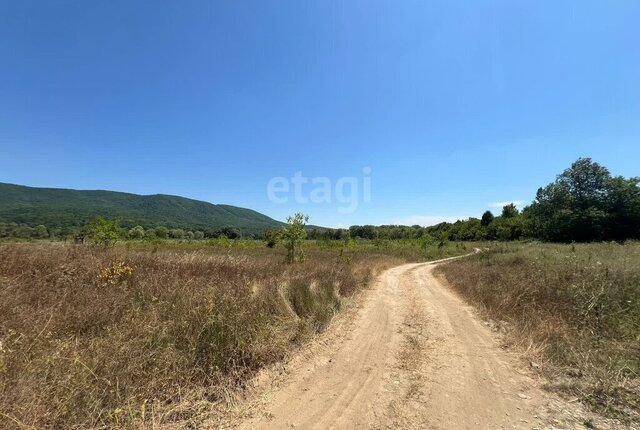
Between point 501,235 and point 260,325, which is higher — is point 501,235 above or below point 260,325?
above

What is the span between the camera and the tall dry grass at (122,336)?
3.04 m

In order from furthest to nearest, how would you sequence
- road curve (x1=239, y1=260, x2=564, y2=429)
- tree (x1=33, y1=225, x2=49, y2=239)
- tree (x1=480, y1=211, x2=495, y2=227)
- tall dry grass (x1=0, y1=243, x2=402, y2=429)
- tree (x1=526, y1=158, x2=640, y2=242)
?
tree (x1=480, y1=211, x2=495, y2=227), tree (x1=526, y1=158, x2=640, y2=242), tree (x1=33, y1=225, x2=49, y2=239), road curve (x1=239, y1=260, x2=564, y2=429), tall dry grass (x1=0, y1=243, x2=402, y2=429)

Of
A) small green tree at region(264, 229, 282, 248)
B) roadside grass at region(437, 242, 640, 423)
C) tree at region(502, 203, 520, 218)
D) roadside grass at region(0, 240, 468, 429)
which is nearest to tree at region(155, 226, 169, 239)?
small green tree at region(264, 229, 282, 248)

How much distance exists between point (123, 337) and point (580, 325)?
8917 millimetres

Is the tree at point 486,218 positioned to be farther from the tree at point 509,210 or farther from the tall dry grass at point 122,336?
the tall dry grass at point 122,336

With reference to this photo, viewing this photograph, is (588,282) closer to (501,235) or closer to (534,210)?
(534,210)

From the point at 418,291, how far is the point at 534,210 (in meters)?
62.8

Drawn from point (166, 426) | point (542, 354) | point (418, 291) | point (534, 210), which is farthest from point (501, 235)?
point (166, 426)

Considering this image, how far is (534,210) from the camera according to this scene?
6144 centimetres

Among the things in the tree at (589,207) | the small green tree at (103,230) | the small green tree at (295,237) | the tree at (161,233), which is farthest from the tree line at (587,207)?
the tree at (161,233)

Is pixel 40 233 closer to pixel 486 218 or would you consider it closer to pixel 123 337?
pixel 123 337

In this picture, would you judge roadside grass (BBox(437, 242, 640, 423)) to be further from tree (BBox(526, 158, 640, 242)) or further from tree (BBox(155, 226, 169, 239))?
tree (BBox(155, 226, 169, 239))

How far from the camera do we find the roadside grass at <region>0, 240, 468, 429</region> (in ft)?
9.98

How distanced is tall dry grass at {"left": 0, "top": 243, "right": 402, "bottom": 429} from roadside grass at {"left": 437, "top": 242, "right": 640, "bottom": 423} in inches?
173
